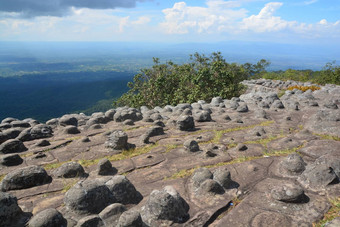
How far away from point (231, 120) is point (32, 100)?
144544 millimetres

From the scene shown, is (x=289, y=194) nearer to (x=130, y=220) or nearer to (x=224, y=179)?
(x=224, y=179)

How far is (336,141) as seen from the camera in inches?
280

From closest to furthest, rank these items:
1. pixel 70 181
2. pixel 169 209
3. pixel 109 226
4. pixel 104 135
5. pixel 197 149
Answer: pixel 109 226 → pixel 169 209 → pixel 70 181 → pixel 197 149 → pixel 104 135

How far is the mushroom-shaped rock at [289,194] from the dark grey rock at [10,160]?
6.20 meters

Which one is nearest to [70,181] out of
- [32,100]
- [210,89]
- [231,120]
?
[231,120]

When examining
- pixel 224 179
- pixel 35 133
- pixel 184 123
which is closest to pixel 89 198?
pixel 224 179

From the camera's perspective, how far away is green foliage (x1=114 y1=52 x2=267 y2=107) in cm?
2050

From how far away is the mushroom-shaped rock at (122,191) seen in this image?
4688 millimetres

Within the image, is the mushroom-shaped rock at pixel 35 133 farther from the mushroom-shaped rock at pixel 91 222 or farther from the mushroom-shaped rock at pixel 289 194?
the mushroom-shaped rock at pixel 289 194

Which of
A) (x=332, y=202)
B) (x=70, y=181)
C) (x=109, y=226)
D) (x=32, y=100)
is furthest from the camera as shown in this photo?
(x=32, y=100)

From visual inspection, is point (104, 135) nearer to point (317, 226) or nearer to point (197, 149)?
point (197, 149)

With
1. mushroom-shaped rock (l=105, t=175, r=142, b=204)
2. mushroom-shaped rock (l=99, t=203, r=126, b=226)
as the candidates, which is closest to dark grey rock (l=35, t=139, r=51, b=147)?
mushroom-shaped rock (l=105, t=175, r=142, b=204)

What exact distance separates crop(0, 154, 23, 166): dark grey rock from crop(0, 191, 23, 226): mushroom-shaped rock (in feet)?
9.46

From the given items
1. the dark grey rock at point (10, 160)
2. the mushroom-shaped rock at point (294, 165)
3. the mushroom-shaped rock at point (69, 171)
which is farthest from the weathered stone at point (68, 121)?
the mushroom-shaped rock at point (294, 165)
